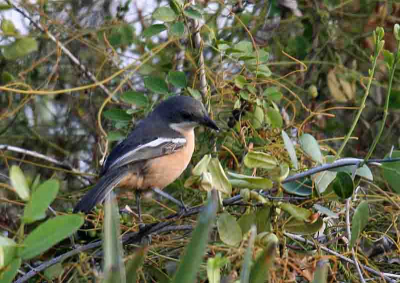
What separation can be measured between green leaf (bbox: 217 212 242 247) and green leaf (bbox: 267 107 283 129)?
1.49m

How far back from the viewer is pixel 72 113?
5.64 meters

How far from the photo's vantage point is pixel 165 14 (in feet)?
12.6

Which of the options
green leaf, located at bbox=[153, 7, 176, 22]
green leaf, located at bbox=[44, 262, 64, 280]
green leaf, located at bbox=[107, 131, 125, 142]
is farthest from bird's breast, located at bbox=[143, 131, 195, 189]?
green leaf, located at bbox=[44, 262, 64, 280]

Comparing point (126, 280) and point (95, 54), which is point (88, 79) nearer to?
point (95, 54)

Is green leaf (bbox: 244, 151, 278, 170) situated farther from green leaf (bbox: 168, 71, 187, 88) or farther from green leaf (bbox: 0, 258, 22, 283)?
green leaf (bbox: 168, 71, 187, 88)

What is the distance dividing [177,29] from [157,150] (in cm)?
90

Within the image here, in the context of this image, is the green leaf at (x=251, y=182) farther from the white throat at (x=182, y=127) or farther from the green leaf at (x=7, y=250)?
the white throat at (x=182, y=127)

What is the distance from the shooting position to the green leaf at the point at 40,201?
1944 millimetres

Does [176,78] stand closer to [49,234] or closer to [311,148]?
[311,148]

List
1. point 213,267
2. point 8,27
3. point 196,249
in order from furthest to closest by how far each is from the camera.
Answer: point 8,27 → point 213,267 → point 196,249

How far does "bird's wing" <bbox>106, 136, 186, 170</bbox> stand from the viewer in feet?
13.5

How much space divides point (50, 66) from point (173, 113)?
163 cm

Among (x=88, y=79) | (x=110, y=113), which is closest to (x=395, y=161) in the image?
(x=110, y=113)

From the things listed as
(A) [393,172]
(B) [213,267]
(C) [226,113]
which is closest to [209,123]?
(C) [226,113]
